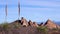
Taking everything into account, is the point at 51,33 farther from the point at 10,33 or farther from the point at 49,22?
the point at 49,22

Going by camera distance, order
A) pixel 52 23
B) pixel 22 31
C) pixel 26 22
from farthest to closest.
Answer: pixel 52 23
pixel 26 22
pixel 22 31

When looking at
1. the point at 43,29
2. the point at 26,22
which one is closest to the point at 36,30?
the point at 43,29

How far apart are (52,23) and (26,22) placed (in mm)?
11220

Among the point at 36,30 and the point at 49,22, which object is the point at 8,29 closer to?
the point at 36,30

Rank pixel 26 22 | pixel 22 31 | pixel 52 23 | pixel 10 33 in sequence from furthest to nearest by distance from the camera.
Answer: pixel 52 23, pixel 26 22, pixel 22 31, pixel 10 33

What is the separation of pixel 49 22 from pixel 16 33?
39.2 meters

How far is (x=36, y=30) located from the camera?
6331 cm

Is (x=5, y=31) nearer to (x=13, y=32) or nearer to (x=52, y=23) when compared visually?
(x=13, y=32)

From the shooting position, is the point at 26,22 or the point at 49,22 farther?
the point at 49,22

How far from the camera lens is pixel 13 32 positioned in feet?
196

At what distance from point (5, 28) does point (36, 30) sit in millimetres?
7035

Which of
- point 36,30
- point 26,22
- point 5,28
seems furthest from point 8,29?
point 26,22

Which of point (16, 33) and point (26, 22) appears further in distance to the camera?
point (26, 22)

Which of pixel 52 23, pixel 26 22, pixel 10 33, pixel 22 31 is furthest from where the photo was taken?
pixel 52 23
